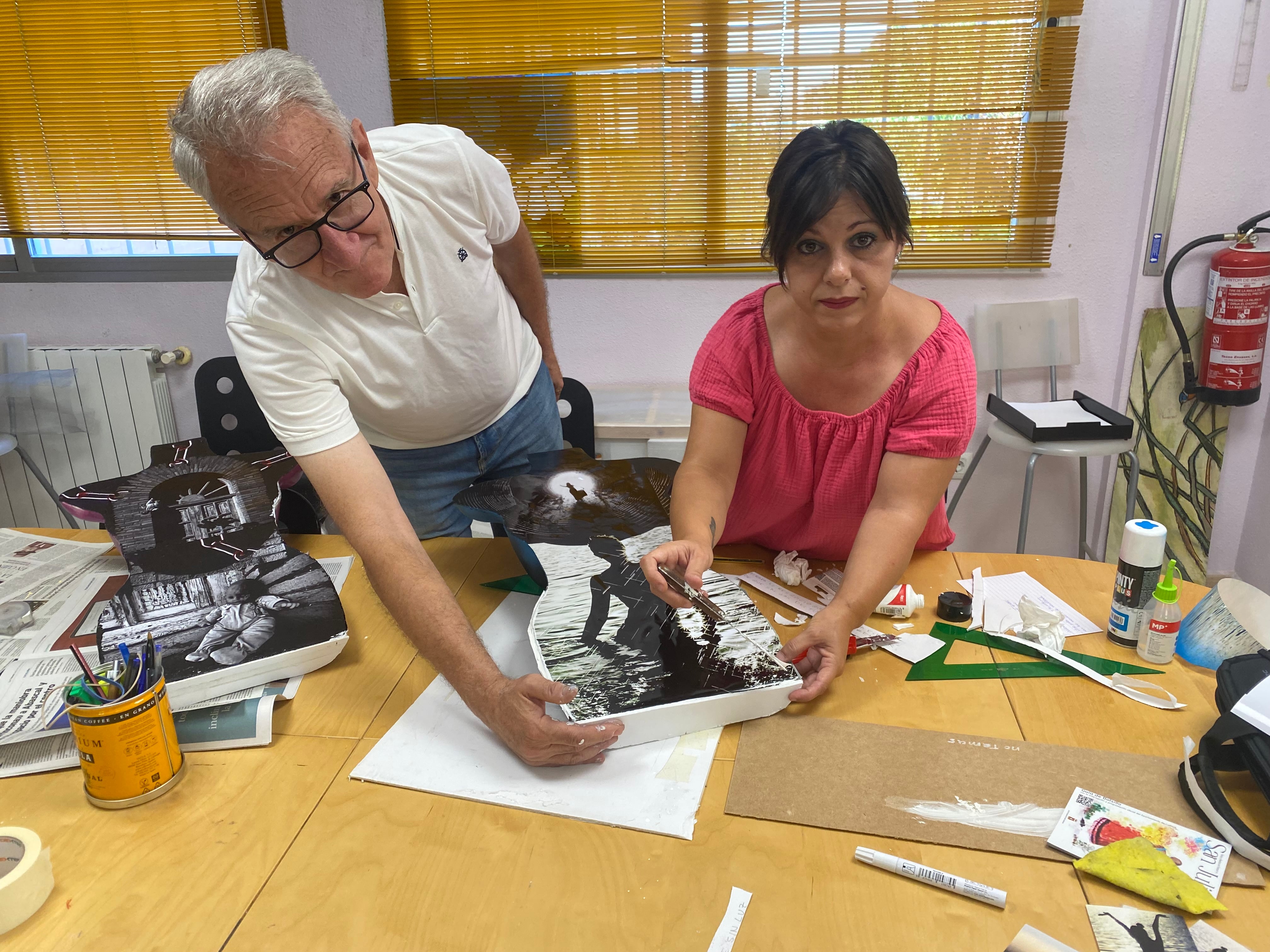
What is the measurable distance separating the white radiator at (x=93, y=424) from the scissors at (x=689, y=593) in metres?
2.43

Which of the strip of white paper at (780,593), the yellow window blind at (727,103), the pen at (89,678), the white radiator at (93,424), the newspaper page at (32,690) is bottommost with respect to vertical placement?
the white radiator at (93,424)

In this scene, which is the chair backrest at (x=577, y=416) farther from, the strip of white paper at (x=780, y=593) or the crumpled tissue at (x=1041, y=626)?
the crumpled tissue at (x=1041, y=626)

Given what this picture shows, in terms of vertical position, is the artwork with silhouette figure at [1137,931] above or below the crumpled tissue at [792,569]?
below

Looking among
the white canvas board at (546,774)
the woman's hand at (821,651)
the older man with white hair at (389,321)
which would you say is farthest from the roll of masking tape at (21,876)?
the woman's hand at (821,651)

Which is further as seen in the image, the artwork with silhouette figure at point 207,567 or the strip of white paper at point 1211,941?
the artwork with silhouette figure at point 207,567

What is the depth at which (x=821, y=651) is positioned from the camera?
1096mm

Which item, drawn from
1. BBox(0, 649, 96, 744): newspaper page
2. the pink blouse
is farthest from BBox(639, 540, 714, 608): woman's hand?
BBox(0, 649, 96, 744): newspaper page

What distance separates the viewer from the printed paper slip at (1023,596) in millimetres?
1203

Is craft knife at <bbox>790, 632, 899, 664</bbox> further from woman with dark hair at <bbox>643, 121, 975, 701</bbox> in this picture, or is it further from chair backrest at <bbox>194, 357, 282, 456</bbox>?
chair backrest at <bbox>194, 357, 282, 456</bbox>

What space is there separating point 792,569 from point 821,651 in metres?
0.27

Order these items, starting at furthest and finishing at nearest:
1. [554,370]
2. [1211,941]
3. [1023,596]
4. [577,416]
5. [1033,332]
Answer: [1033,332] → [577,416] → [554,370] → [1023,596] → [1211,941]

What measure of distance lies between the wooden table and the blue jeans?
70 centimetres

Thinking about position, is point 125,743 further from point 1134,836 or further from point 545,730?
point 1134,836

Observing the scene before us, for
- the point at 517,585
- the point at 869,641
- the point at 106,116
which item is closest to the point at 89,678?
the point at 517,585
